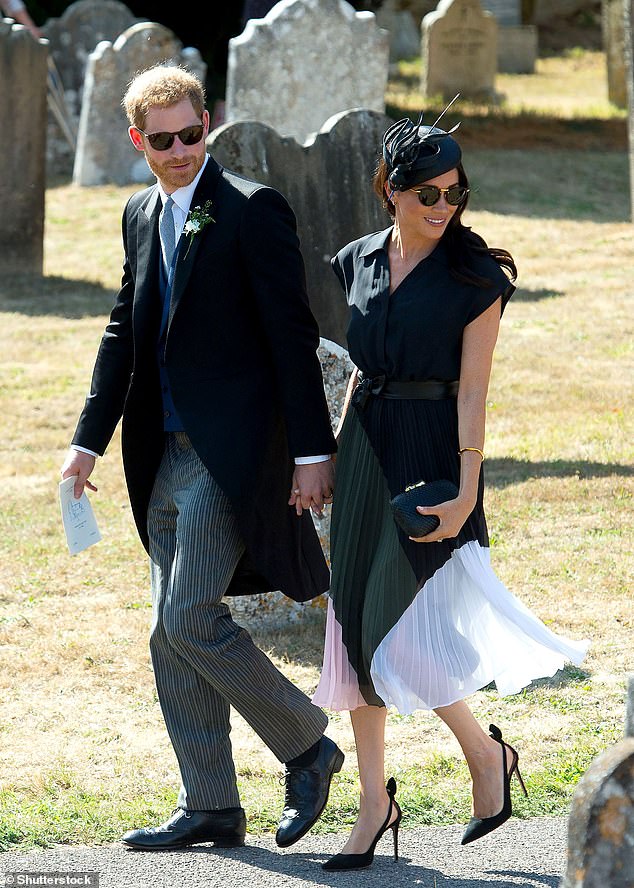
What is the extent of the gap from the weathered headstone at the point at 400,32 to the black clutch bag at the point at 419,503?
91.3 ft

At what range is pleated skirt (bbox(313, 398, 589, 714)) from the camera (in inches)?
132

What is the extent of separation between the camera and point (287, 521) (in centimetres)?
365

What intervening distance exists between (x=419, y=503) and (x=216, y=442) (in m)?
0.57

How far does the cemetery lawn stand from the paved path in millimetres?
123

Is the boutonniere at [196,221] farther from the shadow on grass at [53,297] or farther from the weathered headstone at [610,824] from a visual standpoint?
the shadow on grass at [53,297]

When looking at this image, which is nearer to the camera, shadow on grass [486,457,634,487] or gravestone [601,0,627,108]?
shadow on grass [486,457,634,487]

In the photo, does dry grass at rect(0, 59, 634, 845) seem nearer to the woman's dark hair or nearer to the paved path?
the paved path

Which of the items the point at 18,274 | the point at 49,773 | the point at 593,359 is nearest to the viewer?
the point at 49,773

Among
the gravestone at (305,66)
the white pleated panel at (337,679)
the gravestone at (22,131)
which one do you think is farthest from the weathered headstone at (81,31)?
the white pleated panel at (337,679)

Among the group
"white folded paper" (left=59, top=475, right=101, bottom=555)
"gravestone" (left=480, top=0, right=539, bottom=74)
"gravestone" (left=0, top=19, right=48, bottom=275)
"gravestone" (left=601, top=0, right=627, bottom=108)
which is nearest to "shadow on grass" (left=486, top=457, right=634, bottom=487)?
"white folded paper" (left=59, top=475, right=101, bottom=555)

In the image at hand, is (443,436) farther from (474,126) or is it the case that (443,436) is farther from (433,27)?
(433,27)

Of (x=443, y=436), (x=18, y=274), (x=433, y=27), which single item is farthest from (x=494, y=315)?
(x=433, y=27)

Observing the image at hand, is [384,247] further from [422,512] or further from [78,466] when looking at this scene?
[78,466]

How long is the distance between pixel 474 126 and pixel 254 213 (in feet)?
56.0
